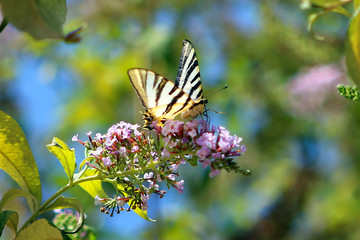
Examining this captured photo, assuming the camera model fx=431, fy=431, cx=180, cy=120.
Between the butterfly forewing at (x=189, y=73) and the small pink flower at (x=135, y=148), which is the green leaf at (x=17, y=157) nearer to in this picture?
the small pink flower at (x=135, y=148)

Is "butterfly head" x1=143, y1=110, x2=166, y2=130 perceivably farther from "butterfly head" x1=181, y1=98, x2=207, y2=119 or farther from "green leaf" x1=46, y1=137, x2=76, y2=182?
"green leaf" x1=46, y1=137, x2=76, y2=182

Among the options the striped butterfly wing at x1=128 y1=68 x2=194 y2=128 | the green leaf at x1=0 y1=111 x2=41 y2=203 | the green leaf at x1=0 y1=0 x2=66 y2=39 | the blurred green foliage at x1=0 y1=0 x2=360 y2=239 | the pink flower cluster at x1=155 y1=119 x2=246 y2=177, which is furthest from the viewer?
the blurred green foliage at x1=0 y1=0 x2=360 y2=239

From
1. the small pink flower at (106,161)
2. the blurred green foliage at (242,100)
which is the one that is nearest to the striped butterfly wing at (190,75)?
the small pink flower at (106,161)

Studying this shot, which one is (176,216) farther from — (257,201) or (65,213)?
(65,213)

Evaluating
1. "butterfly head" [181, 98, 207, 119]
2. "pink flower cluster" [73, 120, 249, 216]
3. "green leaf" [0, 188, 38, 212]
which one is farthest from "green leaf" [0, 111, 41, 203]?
"butterfly head" [181, 98, 207, 119]

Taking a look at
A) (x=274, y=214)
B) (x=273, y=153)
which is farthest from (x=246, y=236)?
(x=273, y=153)

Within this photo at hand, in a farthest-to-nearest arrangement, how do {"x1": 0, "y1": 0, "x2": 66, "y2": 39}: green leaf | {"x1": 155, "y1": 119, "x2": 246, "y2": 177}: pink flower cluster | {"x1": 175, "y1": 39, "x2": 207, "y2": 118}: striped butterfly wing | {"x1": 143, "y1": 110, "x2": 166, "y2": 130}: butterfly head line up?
{"x1": 175, "y1": 39, "x2": 207, "y2": 118}: striped butterfly wing → {"x1": 143, "y1": 110, "x2": 166, "y2": 130}: butterfly head → {"x1": 155, "y1": 119, "x2": 246, "y2": 177}: pink flower cluster → {"x1": 0, "y1": 0, "x2": 66, "y2": 39}: green leaf

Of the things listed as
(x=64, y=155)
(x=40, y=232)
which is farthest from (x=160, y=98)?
(x=40, y=232)
